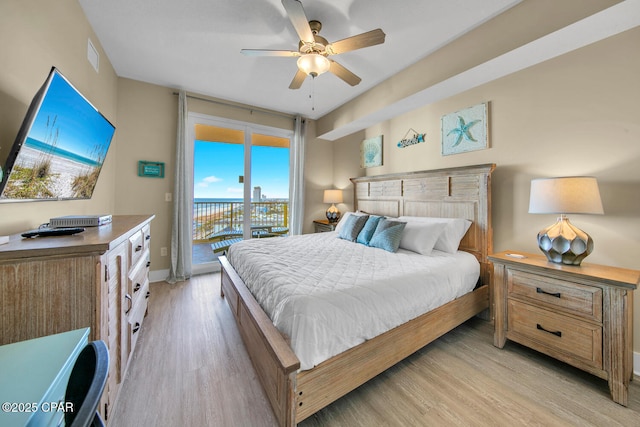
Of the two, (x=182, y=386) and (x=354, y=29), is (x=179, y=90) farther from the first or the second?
(x=182, y=386)

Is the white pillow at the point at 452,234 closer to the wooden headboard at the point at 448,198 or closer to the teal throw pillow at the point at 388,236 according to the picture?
the wooden headboard at the point at 448,198

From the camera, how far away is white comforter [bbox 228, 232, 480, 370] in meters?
1.29

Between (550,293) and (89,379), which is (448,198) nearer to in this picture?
(550,293)

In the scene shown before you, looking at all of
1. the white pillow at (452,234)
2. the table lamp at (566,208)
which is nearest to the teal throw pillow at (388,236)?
the white pillow at (452,234)

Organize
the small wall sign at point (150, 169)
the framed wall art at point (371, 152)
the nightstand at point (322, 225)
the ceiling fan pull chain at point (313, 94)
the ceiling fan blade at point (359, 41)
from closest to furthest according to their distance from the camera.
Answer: the ceiling fan blade at point (359, 41), the ceiling fan pull chain at point (313, 94), the small wall sign at point (150, 169), the framed wall art at point (371, 152), the nightstand at point (322, 225)

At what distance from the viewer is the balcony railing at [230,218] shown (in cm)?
412

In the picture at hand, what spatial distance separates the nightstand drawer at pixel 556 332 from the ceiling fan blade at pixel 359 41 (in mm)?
2411

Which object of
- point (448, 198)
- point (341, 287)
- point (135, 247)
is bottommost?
Answer: point (341, 287)

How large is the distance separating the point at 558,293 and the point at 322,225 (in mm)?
3255

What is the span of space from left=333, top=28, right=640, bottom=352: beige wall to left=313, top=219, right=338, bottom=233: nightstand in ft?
7.06

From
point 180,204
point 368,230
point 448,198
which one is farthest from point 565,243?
point 180,204

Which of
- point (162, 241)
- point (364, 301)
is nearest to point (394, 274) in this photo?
point (364, 301)

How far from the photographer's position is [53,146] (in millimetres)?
1378

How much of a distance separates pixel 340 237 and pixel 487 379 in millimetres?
1970
